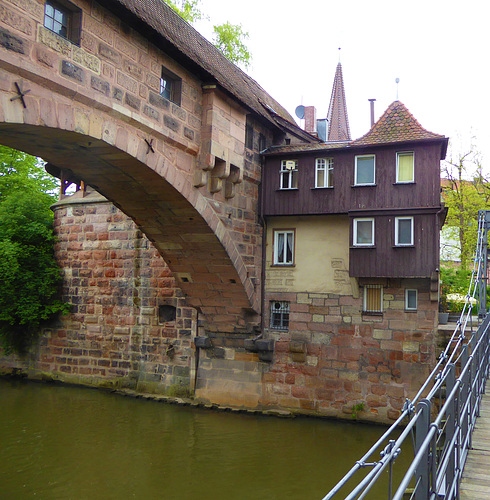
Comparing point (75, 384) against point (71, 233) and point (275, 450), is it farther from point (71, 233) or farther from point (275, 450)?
point (275, 450)

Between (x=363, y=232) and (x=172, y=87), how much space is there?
17.0ft

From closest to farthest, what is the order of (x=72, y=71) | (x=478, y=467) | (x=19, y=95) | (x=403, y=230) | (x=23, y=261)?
(x=478, y=467) → (x=19, y=95) → (x=72, y=71) → (x=403, y=230) → (x=23, y=261)

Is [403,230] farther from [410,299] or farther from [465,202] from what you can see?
[465,202]

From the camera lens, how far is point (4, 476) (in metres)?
9.16

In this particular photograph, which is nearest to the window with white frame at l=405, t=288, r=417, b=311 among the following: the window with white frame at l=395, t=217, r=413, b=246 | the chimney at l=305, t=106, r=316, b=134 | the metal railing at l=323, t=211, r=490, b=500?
the window with white frame at l=395, t=217, r=413, b=246

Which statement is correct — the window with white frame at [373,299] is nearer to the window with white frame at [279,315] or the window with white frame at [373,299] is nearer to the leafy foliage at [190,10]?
the window with white frame at [279,315]

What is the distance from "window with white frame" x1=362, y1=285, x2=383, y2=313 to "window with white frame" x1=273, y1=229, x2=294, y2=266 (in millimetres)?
1909

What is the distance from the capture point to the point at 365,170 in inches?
484

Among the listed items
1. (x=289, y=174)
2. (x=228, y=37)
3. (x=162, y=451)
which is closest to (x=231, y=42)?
(x=228, y=37)

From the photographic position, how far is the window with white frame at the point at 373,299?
40.1 feet

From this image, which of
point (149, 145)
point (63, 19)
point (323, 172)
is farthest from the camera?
point (323, 172)

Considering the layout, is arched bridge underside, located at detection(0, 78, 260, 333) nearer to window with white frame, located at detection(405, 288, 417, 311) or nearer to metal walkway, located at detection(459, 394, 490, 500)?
window with white frame, located at detection(405, 288, 417, 311)

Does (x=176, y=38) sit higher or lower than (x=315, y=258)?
higher

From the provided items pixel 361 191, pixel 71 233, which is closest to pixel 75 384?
pixel 71 233
